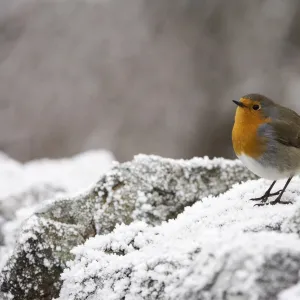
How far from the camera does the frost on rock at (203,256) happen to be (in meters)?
1.41

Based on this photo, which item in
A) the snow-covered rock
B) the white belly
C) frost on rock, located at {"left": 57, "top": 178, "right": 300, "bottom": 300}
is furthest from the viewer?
the snow-covered rock

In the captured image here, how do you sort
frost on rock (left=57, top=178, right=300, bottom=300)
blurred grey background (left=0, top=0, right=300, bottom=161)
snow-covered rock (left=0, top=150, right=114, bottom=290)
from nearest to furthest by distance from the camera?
frost on rock (left=57, top=178, right=300, bottom=300) < snow-covered rock (left=0, top=150, right=114, bottom=290) < blurred grey background (left=0, top=0, right=300, bottom=161)

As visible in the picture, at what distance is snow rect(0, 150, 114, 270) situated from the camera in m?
3.40

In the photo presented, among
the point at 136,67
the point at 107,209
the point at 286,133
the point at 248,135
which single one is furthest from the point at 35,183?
the point at 136,67

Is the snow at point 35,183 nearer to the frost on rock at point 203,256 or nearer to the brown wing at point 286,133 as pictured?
the frost on rock at point 203,256

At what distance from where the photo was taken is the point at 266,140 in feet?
7.99

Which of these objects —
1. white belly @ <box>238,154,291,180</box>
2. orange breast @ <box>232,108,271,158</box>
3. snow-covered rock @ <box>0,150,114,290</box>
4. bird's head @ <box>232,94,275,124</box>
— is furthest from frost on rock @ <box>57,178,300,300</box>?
snow-covered rock @ <box>0,150,114,290</box>

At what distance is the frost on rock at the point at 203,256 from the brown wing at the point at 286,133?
9.9 inches

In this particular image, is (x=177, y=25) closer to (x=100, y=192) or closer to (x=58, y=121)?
(x=58, y=121)

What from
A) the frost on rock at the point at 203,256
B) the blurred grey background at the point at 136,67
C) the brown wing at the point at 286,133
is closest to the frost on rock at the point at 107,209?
the frost on rock at the point at 203,256

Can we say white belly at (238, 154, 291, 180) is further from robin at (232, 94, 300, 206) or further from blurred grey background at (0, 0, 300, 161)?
blurred grey background at (0, 0, 300, 161)

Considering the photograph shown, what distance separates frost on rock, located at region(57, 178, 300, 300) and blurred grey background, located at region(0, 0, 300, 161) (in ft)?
15.6

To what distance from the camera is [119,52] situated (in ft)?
25.5

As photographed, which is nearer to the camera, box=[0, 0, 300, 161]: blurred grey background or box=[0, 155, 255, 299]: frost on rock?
box=[0, 155, 255, 299]: frost on rock
